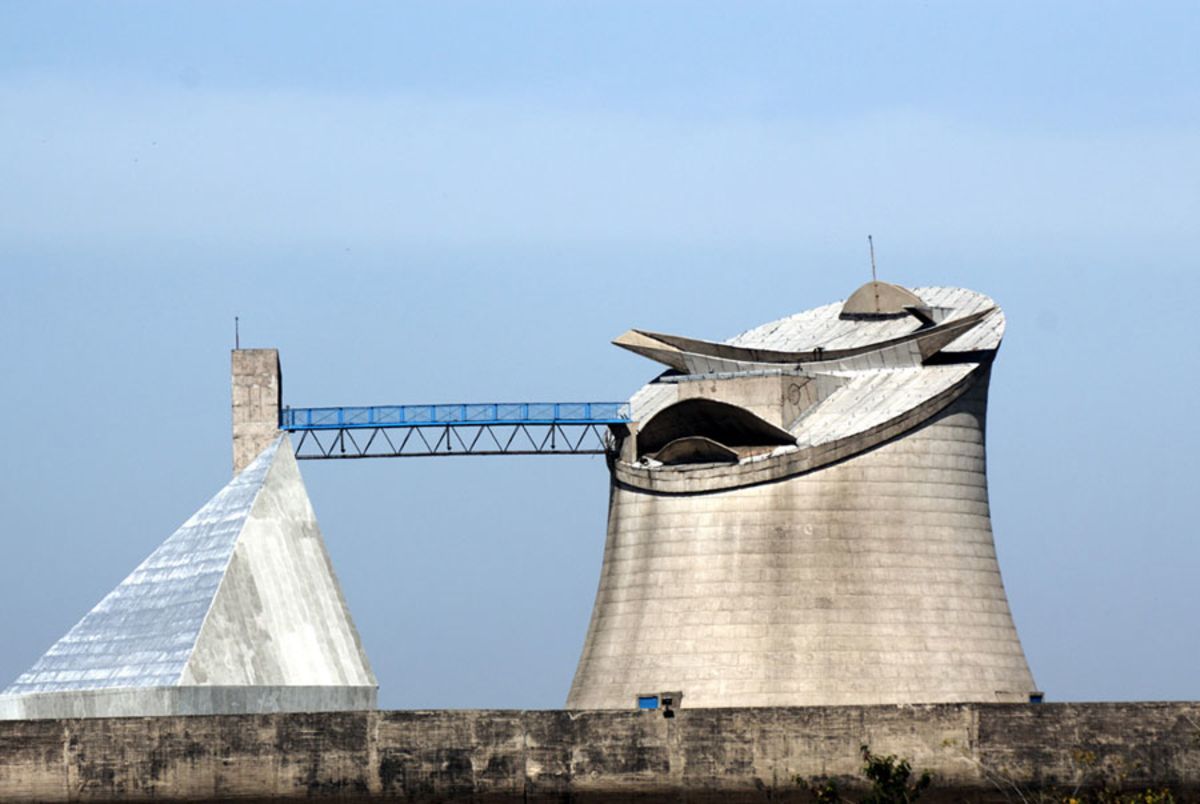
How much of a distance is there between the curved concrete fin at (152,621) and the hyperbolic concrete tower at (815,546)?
16404mm

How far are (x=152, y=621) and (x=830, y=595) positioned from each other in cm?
2222

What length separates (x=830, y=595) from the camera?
73625 millimetres

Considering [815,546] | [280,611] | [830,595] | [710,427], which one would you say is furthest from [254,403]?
[830,595]

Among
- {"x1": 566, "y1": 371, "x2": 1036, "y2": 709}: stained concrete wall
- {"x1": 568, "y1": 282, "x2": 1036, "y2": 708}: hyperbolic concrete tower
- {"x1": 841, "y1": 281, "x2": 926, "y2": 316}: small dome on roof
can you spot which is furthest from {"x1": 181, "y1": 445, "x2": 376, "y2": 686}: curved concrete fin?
{"x1": 841, "y1": 281, "x2": 926, "y2": 316}: small dome on roof

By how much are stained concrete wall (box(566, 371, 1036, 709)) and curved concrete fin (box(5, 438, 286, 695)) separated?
1625 cm

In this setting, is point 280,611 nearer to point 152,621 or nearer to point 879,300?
point 152,621

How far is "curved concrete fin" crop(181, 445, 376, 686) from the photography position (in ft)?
188

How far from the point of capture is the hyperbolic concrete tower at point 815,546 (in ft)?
241

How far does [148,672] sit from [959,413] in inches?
1116

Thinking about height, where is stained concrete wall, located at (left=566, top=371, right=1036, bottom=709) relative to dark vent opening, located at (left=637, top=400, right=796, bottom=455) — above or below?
below

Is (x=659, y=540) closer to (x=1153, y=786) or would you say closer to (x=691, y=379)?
(x=691, y=379)

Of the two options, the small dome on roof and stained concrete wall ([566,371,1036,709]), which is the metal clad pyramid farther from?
the small dome on roof

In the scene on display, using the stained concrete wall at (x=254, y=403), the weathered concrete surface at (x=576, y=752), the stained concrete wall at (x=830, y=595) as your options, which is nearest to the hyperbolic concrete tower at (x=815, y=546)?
the stained concrete wall at (x=830, y=595)

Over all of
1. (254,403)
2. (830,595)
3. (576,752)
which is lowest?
(576,752)
